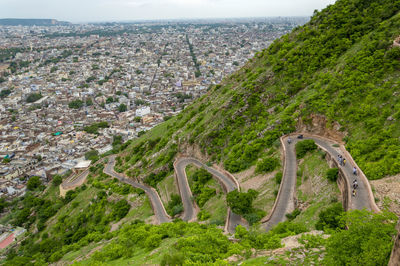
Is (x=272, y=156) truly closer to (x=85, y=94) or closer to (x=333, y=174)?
(x=333, y=174)

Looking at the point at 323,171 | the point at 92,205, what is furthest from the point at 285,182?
the point at 92,205

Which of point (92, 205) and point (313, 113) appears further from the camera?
point (92, 205)

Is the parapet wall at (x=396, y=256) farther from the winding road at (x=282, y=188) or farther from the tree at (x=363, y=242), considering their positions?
→ the winding road at (x=282, y=188)

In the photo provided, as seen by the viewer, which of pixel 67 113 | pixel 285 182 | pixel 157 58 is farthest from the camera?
pixel 157 58

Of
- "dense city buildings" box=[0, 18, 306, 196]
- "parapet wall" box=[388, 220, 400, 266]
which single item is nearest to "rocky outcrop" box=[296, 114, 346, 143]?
"parapet wall" box=[388, 220, 400, 266]

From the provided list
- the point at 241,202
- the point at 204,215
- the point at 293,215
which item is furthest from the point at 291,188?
the point at 204,215

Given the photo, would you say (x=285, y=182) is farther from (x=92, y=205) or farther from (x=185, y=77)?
(x=185, y=77)
